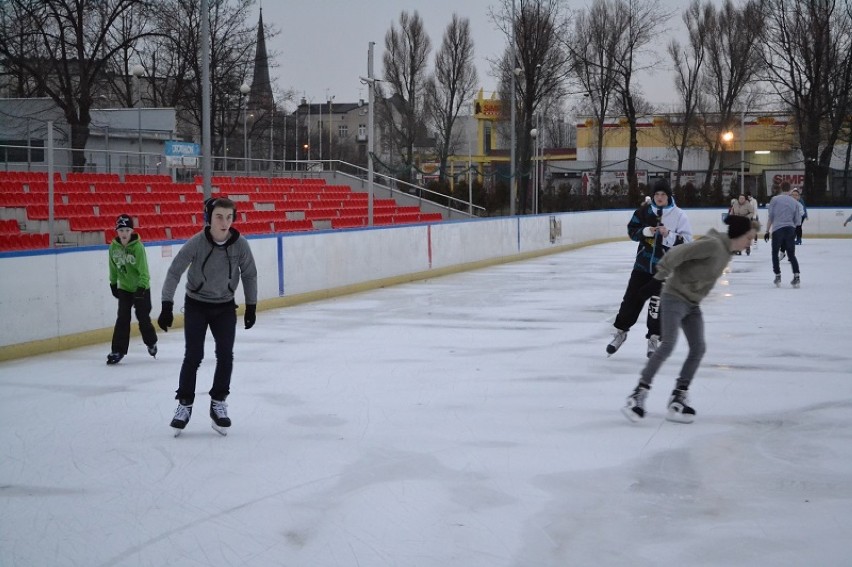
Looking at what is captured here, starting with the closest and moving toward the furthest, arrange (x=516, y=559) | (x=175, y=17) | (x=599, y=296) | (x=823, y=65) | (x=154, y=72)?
(x=516, y=559)
(x=599, y=296)
(x=175, y=17)
(x=154, y=72)
(x=823, y=65)

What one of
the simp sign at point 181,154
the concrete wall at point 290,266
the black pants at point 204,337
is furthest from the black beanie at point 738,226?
the simp sign at point 181,154

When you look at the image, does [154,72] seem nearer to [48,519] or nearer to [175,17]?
[175,17]

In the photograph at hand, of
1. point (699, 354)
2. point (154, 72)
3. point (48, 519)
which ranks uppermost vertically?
point (154, 72)

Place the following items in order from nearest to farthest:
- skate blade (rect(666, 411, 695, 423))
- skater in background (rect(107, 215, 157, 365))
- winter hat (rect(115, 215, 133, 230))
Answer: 1. skate blade (rect(666, 411, 695, 423))
2. winter hat (rect(115, 215, 133, 230))
3. skater in background (rect(107, 215, 157, 365))

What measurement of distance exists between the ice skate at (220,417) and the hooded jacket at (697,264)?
3005 millimetres

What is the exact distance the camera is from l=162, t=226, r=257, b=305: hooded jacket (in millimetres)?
6945

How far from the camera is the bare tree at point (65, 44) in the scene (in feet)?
89.9

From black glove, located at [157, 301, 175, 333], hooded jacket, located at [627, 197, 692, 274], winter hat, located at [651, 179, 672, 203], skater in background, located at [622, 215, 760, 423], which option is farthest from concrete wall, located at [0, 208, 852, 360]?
skater in background, located at [622, 215, 760, 423]

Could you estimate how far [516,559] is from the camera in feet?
15.1

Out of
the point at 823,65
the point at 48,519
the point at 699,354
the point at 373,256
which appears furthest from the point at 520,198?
the point at 48,519

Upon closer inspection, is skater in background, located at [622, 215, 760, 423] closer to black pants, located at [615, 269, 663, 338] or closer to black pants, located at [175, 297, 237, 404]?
black pants, located at [615, 269, 663, 338]

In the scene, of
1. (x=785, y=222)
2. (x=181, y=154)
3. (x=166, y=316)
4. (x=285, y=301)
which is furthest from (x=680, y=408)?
(x=181, y=154)

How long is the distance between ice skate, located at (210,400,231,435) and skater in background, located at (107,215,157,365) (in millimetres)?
3441

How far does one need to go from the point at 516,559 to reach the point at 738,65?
171 ft
